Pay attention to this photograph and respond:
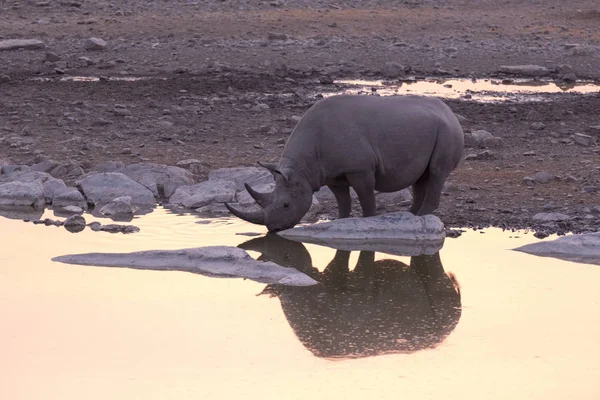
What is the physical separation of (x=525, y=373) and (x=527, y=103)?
36.1 ft

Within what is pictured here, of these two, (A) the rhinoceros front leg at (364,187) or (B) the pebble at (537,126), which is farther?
(B) the pebble at (537,126)

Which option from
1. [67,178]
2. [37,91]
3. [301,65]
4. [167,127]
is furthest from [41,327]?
[301,65]

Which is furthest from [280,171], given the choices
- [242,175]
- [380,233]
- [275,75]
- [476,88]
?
[476,88]

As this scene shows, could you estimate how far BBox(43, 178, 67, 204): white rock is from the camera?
12625 mm

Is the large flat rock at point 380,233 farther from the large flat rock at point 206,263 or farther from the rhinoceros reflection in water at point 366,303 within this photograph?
the large flat rock at point 206,263

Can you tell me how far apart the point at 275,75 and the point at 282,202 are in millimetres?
9514

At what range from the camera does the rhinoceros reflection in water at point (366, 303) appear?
332 inches

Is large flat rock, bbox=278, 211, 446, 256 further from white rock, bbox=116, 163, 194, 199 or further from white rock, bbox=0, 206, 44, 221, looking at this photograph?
white rock, bbox=0, 206, 44, 221

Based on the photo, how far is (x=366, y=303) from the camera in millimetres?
9398

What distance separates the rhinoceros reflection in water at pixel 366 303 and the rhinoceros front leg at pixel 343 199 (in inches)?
26.7

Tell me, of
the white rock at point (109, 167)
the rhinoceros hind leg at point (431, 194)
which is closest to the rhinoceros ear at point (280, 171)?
the rhinoceros hind leg at point (431, 194)

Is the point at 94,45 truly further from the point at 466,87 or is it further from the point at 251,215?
the point at 251,215

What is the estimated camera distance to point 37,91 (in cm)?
1866

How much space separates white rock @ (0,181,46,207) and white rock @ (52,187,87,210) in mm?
128
